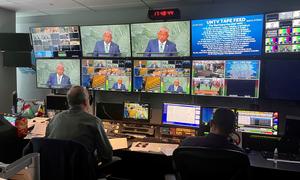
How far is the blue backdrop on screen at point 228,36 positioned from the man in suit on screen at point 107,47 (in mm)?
969

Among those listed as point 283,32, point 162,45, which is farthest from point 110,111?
point 283,32

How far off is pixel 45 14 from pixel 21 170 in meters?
3.60

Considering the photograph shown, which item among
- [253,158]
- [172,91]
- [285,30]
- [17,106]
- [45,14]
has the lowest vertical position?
[253,158]

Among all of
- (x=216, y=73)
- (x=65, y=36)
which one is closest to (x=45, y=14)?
(x=65, y=36)

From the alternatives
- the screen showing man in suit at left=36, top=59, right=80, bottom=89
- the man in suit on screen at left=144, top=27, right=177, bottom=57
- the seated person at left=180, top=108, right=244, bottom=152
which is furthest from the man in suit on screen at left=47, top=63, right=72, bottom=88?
the seated person at left=180, top=108, right=244, bottom=152

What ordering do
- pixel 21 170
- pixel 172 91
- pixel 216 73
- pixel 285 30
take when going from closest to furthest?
pixel 21 170 < pixel 285 30 < pixel 216 73 < pixel 172 91

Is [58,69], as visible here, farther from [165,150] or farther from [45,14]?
[165,150]

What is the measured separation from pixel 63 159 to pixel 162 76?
163cm

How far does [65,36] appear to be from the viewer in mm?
3578

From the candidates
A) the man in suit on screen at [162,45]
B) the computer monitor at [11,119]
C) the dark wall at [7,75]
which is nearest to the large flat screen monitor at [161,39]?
the man in suit on screen at [162,45]

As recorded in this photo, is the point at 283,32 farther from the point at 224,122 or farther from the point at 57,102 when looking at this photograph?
the point at 57,102

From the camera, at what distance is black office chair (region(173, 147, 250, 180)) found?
153 cm

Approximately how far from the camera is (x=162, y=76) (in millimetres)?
3178

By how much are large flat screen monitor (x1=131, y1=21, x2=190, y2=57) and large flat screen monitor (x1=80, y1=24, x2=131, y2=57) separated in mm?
109
